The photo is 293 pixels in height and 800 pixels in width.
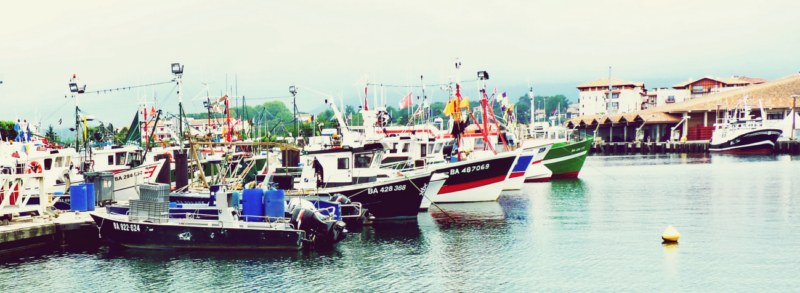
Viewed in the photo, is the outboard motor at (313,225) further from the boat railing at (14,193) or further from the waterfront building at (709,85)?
the waterfront building at (709,85)

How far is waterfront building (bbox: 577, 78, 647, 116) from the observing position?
18088cm

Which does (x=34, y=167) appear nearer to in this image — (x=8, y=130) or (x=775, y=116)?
(x=8, y=130)

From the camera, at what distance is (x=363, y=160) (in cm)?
3703

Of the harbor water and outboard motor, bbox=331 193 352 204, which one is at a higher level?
outboard motor, bbox=331 193 352 204

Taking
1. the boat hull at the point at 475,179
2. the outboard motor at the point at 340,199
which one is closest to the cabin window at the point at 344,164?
the outboard motor at the point at 340,199

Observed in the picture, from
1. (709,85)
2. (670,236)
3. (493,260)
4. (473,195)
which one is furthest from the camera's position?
(709,85)

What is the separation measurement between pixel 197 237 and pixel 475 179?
17.8 meters

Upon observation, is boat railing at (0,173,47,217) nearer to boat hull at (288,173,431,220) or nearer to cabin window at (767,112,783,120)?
boat hull at (288,173,431,220)

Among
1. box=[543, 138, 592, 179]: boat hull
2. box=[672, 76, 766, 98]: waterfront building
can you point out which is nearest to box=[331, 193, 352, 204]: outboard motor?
box=[543, 138, 592, 179]: boat hull

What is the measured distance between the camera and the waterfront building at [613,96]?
18088 cm

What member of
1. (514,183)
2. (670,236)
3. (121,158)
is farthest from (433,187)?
(121,158)

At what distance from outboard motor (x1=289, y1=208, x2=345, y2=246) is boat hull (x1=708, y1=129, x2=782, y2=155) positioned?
87382 millimetres

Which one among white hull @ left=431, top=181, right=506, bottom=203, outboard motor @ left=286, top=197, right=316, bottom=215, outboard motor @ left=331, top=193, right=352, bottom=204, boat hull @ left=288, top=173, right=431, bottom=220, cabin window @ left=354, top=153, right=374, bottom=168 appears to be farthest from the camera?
white hull @ left=431, top=181, right=506, bottom=203

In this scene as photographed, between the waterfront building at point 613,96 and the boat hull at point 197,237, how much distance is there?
6158 inches
